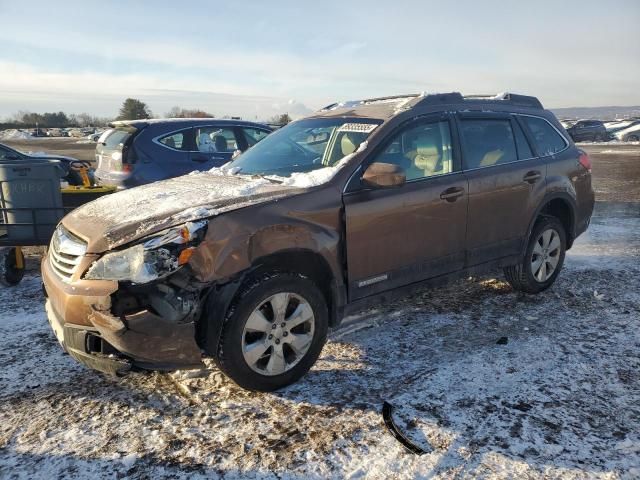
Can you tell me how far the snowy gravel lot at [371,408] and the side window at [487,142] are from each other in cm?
137

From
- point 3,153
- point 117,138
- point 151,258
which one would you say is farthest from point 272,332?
point 3,153

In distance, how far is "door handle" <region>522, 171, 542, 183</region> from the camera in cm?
469

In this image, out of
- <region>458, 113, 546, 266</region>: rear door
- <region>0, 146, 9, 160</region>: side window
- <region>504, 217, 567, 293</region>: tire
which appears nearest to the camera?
<region>458, 113, 546, 266</region>: rear door

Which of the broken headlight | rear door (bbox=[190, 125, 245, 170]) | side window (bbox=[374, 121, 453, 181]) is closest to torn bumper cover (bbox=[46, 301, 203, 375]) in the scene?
the broken headlight

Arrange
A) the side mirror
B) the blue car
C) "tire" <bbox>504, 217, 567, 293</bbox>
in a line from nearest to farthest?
the side mirror < "tire" <bbox>504, 217, 567, 293</bbox> < the blue car

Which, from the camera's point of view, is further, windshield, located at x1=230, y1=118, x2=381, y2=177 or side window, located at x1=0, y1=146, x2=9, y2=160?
side window, located at x1=0, y1=146, x2=9, y2=160

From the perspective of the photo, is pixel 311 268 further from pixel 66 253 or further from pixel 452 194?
pixel 66 253

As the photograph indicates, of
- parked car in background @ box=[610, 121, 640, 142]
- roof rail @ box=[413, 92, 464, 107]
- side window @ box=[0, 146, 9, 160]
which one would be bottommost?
side window @ box=[0, 146, 9, 160]

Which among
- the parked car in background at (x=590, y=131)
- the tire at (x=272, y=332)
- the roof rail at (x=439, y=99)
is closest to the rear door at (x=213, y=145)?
the roof rail at (x=439, y=99)

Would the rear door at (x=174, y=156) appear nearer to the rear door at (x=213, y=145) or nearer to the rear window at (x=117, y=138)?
the rear door at (x=213, y=145)

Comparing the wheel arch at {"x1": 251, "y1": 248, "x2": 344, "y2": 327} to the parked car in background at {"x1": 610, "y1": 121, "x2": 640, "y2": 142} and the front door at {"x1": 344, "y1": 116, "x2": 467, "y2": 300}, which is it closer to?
the front door at {"x1": 344, "y1": 116, "x2": 467, "y2": 300}

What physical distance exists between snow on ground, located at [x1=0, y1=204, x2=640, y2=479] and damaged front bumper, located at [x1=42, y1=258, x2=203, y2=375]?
14.6 inches

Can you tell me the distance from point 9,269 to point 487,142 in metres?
4.83

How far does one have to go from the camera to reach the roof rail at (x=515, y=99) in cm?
484
